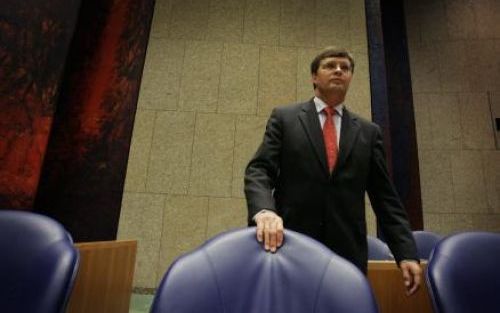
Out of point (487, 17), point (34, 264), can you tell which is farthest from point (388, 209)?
point (487, 17)

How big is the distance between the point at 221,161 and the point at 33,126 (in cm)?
161

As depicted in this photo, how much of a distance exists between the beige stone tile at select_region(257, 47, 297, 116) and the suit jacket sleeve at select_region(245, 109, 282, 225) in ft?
6.57

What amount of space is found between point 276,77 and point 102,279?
2.38 metres

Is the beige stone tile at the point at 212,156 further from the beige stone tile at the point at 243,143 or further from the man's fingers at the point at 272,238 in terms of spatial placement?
the man's fingers at the point at 272,238

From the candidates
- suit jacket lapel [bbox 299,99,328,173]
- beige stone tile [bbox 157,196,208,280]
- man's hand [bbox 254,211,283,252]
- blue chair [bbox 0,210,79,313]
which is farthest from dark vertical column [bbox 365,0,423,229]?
blue chair [bbox 0,210,79,313]

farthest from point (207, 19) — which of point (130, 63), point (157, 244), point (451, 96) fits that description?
point (451, 96)

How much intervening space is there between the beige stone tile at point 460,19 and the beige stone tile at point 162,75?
4.12 metres

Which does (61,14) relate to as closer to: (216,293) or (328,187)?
(328,187)

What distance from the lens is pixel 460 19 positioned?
503 cm

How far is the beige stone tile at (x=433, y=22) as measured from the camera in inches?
200

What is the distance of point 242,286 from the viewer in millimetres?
641

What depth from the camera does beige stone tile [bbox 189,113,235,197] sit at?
3006 millimetres

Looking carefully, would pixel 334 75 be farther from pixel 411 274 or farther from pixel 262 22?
pixel 262 22

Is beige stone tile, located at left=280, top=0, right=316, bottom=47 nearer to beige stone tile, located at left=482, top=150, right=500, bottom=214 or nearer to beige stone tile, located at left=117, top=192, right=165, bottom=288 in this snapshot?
beige stone tile, located at left=117, top=192, right=165, bottom=288
